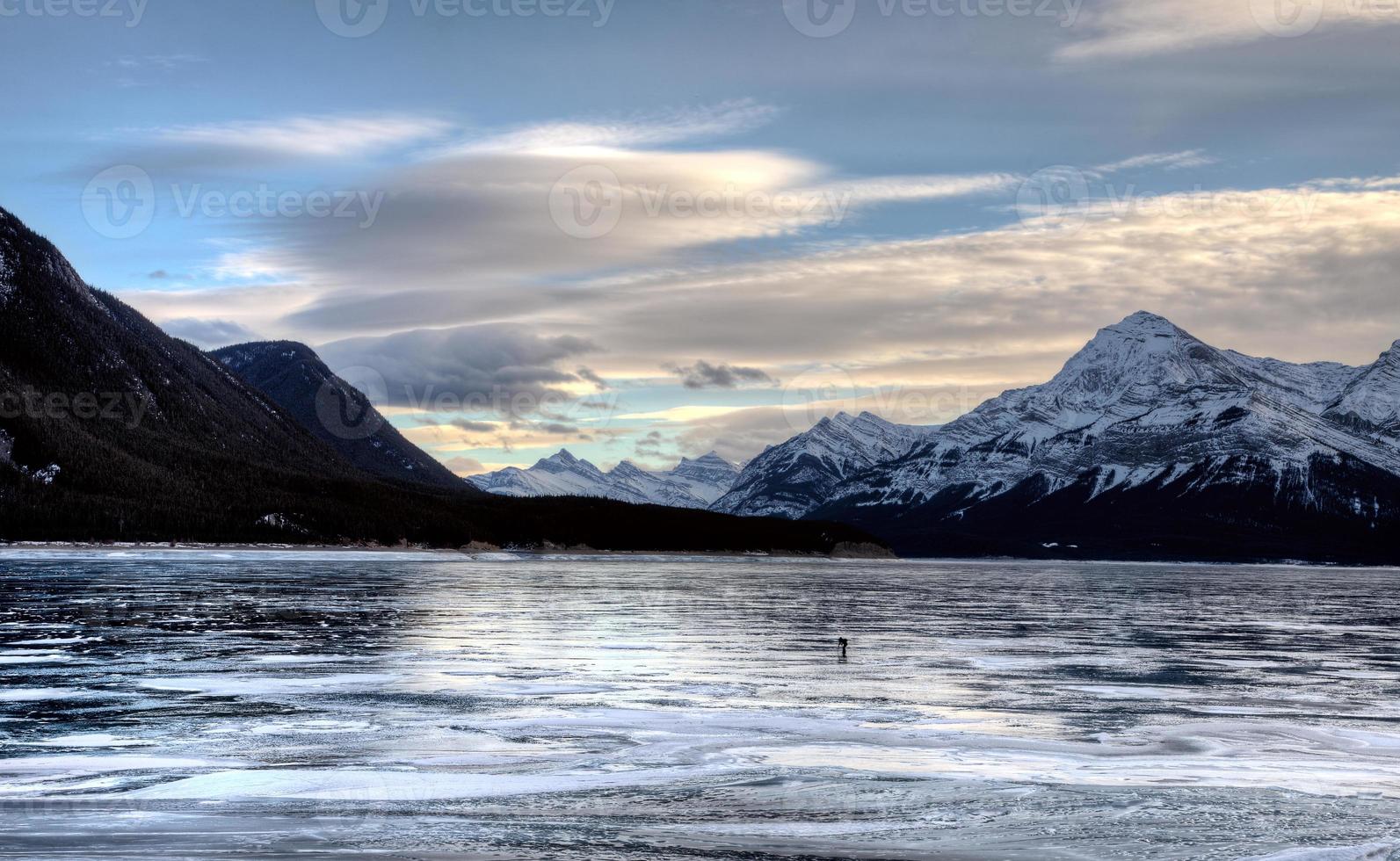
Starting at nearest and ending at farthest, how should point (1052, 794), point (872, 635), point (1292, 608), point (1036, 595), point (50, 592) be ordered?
point (1052, 794) < point (872, 635) < point (50, 592) < point (1292, 608) < point (1036, 595)

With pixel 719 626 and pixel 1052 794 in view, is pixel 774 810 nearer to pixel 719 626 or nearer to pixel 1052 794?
pixel 1052 794

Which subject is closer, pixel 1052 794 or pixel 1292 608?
pixel 1052 794

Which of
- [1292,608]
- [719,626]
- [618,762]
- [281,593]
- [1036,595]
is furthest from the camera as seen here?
[1036,595]

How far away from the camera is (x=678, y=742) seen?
24953mm

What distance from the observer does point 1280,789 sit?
2102 centimetres

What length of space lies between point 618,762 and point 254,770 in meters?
6.17

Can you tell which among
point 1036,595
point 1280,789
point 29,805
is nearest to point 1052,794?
point 1280,789

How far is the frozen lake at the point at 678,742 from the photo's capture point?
17422 mm

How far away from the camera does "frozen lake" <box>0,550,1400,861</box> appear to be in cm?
1742

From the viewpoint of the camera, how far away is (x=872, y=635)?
176 feet

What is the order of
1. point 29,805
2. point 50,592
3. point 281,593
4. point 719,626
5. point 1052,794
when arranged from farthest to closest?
1. point 281,593
2. point 50,592
3. point 719,626
4. point 1052,794
5. point 29,805

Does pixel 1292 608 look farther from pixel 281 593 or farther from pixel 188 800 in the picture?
pixel 188 800

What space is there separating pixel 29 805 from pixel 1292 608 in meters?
85.6

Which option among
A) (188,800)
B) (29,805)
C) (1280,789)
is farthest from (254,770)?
(1280,789)
